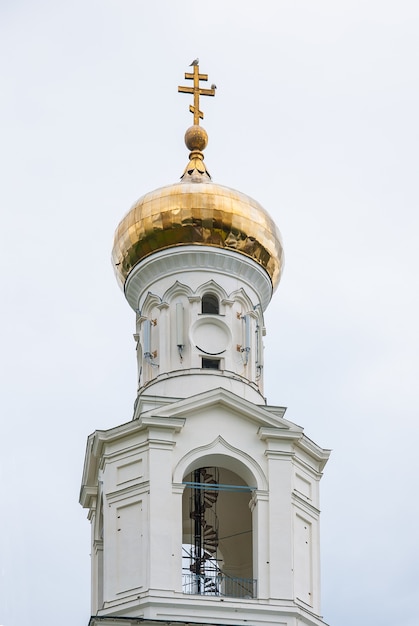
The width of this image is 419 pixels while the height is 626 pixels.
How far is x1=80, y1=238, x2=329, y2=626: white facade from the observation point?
2983 centimetres

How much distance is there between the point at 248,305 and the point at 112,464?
3.59 meters

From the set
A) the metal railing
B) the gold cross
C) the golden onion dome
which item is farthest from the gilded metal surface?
the metal railing

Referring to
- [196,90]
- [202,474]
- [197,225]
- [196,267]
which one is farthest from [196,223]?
[202,474]

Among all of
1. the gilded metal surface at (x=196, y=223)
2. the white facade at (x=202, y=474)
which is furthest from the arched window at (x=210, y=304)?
the gilded metal surface at (x=196, y=223)

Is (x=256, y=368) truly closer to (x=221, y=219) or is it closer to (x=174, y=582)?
(x=221, y=219)

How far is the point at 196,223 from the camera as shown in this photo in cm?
3278

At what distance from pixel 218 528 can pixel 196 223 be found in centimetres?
460

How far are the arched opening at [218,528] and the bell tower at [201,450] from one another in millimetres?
21

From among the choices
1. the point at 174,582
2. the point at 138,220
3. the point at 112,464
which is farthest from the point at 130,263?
the point at 174,582

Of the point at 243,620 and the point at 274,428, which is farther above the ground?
the point at 274,428

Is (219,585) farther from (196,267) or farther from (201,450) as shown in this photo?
(196,267)

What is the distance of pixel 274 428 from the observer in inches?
1226

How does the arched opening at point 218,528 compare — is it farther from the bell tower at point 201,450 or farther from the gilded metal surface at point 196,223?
the gilded metal surface at point 196,223

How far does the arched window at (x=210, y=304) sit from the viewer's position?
32812 millimetres
